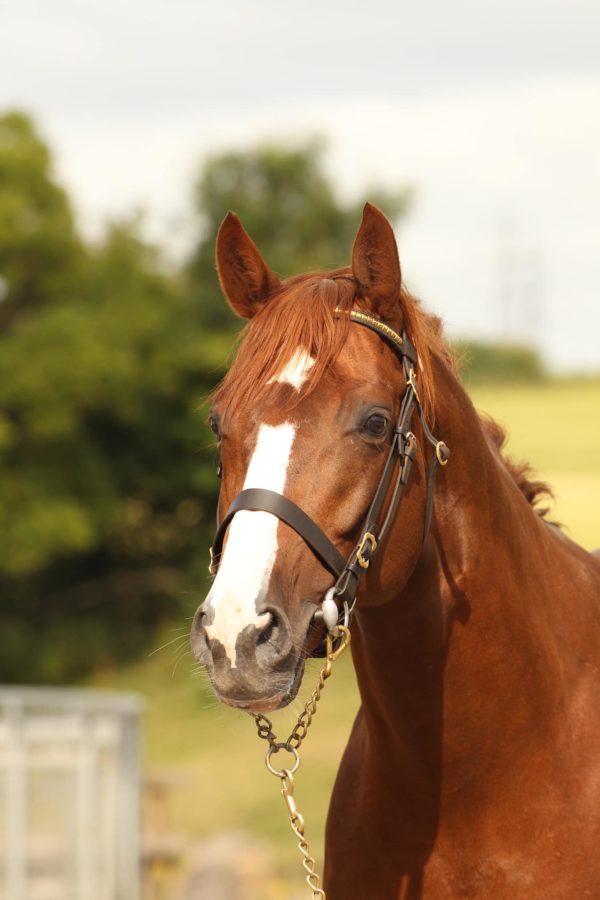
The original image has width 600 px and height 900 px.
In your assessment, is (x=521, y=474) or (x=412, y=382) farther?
(x=521, y=474)

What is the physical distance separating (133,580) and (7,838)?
14.5 meters

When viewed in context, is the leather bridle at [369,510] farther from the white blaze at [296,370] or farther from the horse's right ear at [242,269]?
the horse's right ear at [242,269]

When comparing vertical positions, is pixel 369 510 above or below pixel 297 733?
above

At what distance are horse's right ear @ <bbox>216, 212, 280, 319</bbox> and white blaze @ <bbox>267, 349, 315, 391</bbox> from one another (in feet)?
1.20

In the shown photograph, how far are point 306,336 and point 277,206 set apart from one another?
2675 centimetres

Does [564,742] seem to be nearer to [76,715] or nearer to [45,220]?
[76,715]

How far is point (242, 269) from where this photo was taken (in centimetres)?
339

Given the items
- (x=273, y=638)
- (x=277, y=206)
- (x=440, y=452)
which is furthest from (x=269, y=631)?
(x=277, y=206)

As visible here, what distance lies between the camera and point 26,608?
25.7 meters

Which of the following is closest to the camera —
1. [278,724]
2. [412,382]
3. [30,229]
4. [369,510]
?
[369,510]

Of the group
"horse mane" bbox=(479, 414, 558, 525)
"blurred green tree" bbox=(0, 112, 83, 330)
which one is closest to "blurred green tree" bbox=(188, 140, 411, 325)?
"blurred green tree" bbox=(0, 112, 83, 330)

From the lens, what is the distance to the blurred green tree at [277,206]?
93.5 ft

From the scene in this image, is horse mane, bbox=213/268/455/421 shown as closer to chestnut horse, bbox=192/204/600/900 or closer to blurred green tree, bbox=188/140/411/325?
chestnut horse, bbox=192/204/600/900

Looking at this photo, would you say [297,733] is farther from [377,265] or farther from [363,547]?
[377,265]
